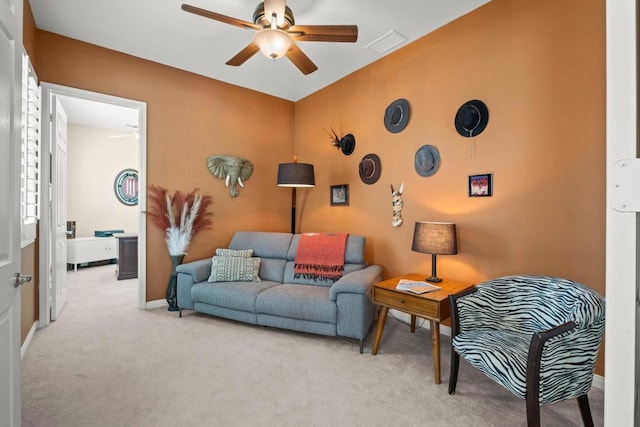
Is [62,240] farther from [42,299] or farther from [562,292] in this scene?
[562,292]

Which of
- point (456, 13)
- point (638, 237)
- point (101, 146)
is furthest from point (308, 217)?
point (101, 146)

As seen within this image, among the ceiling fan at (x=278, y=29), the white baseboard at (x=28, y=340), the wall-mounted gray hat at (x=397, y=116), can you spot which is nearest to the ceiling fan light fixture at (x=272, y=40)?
the ceiling fan at (x=278, y=29)

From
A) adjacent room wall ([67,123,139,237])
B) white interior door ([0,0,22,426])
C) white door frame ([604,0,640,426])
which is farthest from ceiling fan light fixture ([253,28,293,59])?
adjacent room wall ([67,123,139,237])

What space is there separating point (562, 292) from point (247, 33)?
3.25 meters

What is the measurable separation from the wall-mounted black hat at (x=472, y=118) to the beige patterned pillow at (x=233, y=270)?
8.20 feet

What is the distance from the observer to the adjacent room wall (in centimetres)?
600

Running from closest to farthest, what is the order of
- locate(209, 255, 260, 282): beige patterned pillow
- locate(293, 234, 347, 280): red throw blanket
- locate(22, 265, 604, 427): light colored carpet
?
locate(22, 265, 604, 427): light colored carpet, locate(293, 234, 347, 280): red throw blanket, locate(209, 255, 260, 282): beige patterned pillow

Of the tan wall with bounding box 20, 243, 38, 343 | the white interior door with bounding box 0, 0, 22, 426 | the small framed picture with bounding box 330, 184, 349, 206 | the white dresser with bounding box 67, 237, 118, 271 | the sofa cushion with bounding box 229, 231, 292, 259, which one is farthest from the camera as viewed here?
the white dresser with bounding box 67, 237, 118, 271

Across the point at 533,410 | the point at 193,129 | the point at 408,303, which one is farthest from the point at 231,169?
the point at 533,410

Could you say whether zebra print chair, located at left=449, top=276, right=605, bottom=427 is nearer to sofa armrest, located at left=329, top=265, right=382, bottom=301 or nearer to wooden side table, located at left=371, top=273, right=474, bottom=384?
wooden side table, located at left=371, top=273, right=474, bottom=384

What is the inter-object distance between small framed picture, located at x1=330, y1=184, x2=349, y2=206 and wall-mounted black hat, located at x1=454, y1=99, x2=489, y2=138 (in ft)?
5.00

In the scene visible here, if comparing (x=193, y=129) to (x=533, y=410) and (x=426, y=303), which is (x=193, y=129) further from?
(x=533, y=410)

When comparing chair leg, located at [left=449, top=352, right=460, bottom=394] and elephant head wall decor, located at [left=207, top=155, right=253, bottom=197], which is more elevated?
elephant head wall decor, located at [left=207, top=155, right=253, bottom=197]

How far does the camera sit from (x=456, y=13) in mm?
2646
